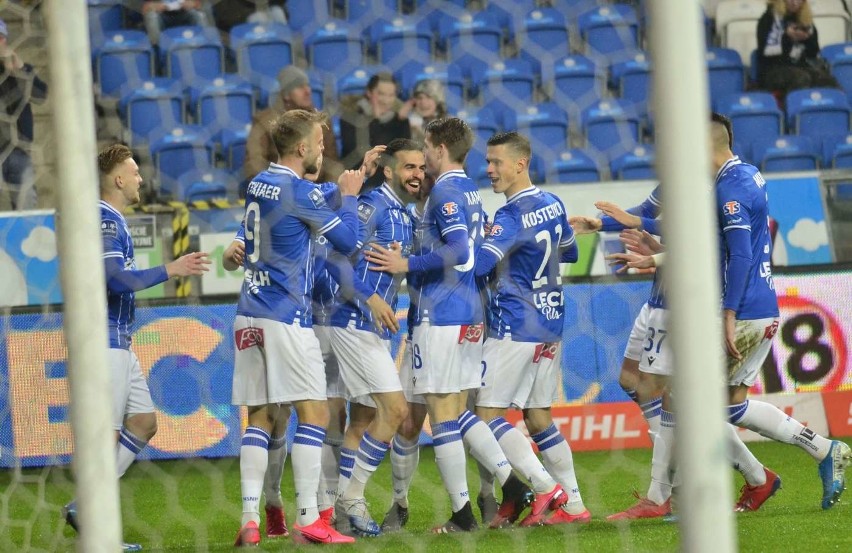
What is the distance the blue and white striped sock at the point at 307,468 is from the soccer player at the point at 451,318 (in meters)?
0.52

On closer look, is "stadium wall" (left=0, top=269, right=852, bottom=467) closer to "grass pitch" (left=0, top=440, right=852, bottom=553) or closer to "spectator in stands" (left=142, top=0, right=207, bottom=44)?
"grass pitch" (left=0, top=440, right=852, bottom=553)

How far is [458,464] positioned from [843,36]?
5.02 metres

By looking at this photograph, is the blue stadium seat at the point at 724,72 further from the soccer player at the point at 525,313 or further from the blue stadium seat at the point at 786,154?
the soccer player at the point at 525,313

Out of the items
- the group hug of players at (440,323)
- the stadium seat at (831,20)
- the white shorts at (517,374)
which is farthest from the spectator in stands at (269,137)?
the stadium seat at (831,20)

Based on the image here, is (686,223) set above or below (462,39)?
below

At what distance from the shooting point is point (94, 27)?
6.77 meters

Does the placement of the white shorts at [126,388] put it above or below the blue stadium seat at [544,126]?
below

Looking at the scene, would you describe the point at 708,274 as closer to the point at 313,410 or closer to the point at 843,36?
the point at 313,410

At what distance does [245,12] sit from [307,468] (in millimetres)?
3780

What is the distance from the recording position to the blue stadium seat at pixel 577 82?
6.49 metres

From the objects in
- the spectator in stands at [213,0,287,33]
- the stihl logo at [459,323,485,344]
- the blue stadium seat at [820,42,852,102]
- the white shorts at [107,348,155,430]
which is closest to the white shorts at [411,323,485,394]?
the stihl logo at [459,323,485,344]

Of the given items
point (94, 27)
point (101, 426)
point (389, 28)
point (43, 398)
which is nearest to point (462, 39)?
point (389, 28)

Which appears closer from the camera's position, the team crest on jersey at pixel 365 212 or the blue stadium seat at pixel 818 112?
the team crest on jersey at pixel 365 212

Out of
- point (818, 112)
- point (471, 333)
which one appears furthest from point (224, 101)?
point (818, 112)
